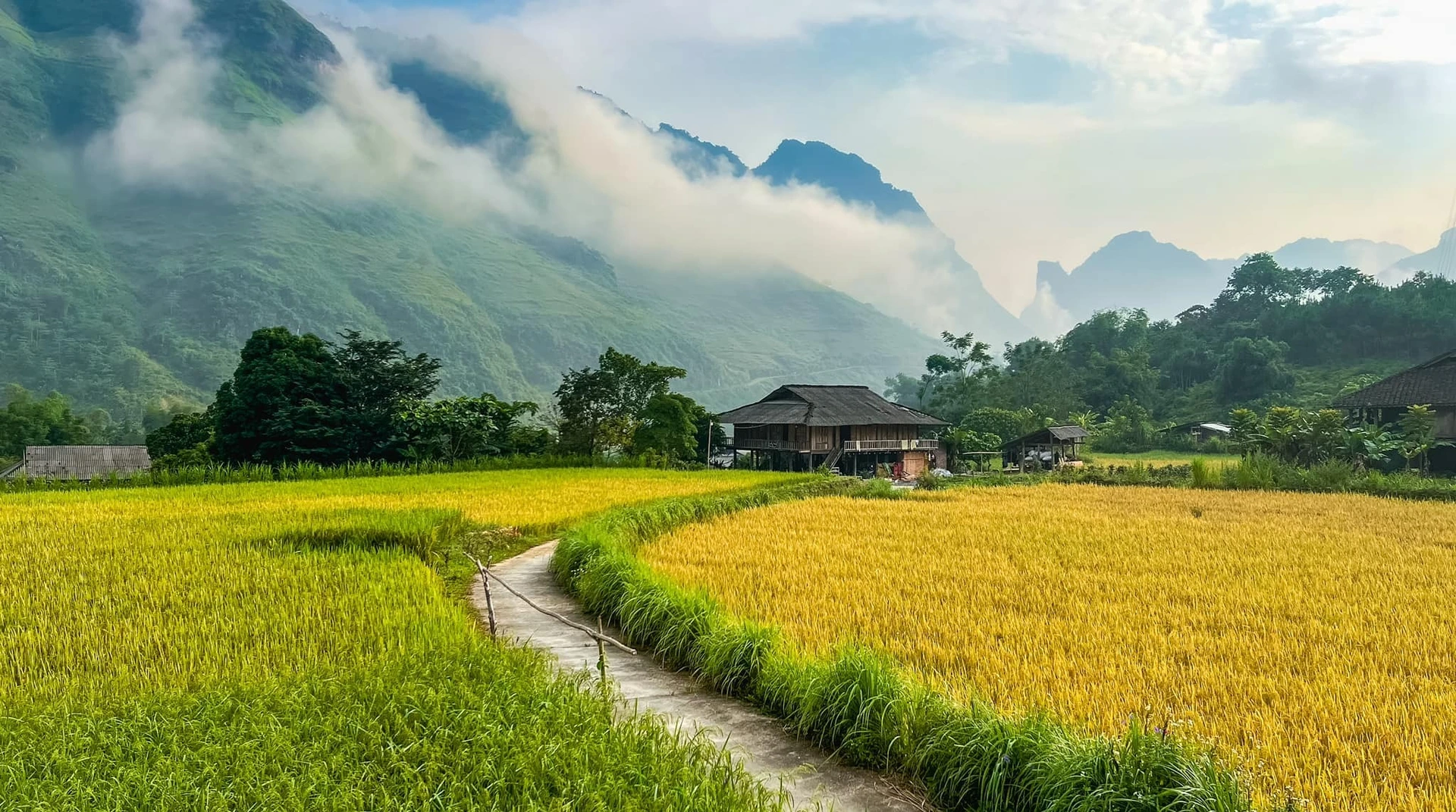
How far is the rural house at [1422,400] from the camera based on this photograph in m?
28.0

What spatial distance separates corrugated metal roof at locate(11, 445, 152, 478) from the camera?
3891 centimetres

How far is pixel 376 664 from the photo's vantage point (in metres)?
5.27

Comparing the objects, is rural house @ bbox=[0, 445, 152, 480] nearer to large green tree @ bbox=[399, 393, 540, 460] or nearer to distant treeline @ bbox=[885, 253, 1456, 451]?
large green tree @ bbox=[399, 393, 540, 460]

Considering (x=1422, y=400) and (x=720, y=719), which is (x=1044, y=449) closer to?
(x=1422, y=400)

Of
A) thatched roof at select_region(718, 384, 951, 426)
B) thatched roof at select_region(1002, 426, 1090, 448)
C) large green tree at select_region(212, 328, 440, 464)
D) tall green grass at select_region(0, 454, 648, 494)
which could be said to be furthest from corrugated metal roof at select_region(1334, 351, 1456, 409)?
large green tree at select_region(212, 328, 440, 464)

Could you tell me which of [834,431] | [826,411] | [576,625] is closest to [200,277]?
[826,411]

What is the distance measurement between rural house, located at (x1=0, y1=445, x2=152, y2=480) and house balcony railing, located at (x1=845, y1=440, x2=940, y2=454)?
116ft

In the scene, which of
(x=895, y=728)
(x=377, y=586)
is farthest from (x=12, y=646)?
(x=895, y=728)

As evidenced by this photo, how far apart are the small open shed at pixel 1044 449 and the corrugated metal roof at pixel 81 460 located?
147 ft

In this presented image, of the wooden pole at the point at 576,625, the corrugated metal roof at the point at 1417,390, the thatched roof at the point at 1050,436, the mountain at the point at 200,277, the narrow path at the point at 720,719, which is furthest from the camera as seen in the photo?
the mountain at the point at 200,277

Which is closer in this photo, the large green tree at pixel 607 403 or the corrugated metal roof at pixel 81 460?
the large green tree at pixel 607 403

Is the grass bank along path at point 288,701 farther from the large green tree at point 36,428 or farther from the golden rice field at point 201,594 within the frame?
the large green tree at point 36,428

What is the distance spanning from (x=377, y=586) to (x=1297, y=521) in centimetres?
1591

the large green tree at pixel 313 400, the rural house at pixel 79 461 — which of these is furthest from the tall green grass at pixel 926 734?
the rural house at pixel 79 461
